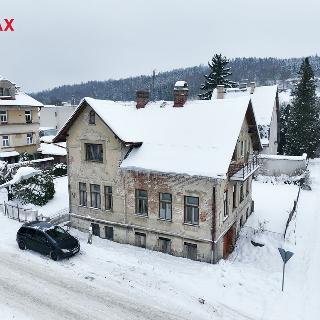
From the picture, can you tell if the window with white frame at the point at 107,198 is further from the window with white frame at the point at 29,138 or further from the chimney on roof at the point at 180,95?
the window with white frame at the point at 29,138

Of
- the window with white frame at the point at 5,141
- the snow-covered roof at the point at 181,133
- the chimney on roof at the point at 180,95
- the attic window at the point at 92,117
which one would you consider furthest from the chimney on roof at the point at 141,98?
the window with white frame at the point at 5,141

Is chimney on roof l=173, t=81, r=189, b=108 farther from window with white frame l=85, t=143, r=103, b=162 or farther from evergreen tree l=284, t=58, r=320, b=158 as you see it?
evergreen tree l=284, t=58, r=320, b=158

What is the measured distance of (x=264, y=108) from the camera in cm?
4303

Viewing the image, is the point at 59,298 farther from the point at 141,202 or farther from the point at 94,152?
the point at 94,152

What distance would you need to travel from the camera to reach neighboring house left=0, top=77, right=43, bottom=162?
142ft

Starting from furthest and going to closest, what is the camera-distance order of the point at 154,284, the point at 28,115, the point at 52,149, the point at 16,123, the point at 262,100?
the point at 52,149, the point at 28,115, the point at 16,123, the point at 262,100, the point at 154,284

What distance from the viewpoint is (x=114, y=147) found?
2208 centimetres

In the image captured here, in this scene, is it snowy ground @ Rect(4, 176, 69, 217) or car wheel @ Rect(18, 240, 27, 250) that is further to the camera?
snowy ground @ Rect(4, 176, 69, 217)

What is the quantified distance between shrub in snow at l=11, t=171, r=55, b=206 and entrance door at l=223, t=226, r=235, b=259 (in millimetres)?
15342

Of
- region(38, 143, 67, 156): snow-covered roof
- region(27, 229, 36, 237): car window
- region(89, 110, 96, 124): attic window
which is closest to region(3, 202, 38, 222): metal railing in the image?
region(27, 229, 36, 237): car window

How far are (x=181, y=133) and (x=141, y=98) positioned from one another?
553 centimetres

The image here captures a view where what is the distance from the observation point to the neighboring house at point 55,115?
73.6m

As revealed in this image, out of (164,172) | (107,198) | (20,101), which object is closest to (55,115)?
(20,101)

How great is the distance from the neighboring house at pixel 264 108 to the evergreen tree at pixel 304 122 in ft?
7.96
